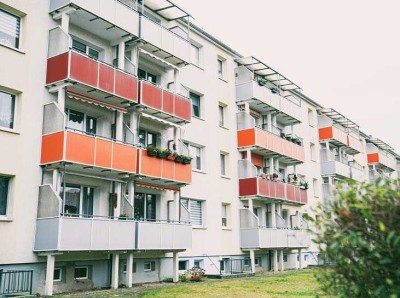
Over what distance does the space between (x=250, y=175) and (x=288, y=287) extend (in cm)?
1134

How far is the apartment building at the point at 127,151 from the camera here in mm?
17047

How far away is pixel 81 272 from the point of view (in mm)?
18969

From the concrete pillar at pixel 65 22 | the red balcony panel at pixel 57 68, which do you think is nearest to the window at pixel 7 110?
the red balcony panel at pixel 57 68

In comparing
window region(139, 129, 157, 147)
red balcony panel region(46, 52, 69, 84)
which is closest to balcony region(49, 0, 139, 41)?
red balcony panel region(46, 52, 69, 84)

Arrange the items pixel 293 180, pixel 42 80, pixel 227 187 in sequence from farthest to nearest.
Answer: pixel 293 180 → pixel 227 187 → pixel 42 80

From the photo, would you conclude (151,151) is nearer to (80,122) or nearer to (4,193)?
(80,122)

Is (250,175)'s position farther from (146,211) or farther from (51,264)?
(51,264)

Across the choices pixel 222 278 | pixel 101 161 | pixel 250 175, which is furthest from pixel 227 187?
pixel 101 161

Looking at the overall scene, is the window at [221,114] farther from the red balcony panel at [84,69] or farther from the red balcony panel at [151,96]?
the red balcony panel at [84,69]

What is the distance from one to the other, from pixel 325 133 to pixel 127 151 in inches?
1116

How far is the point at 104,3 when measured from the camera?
64.7 feet

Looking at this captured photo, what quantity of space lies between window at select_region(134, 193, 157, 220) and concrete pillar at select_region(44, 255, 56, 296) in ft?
19.3

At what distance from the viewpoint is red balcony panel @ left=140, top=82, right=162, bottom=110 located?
2123 centimetres

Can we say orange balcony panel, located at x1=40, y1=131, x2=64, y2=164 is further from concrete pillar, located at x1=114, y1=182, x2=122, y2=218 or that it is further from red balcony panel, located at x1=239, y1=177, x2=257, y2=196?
red balcony panel, located at x1=239, y1=177, x2=257, y2=196
